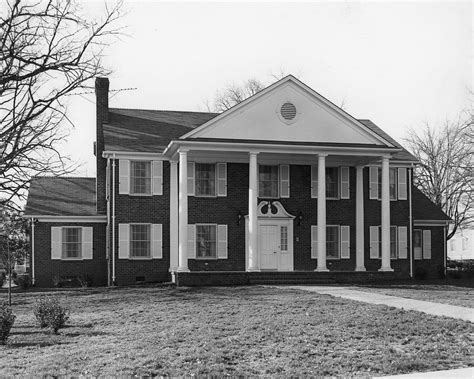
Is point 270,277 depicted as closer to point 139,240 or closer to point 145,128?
point 139,240

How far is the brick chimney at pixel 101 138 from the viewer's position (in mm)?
32062

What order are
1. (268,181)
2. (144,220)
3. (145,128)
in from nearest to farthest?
1. (144,220)
2. (268,181)
3. (145,128)

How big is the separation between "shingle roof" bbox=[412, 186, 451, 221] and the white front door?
850cm

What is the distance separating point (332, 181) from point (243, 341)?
66.7 feet

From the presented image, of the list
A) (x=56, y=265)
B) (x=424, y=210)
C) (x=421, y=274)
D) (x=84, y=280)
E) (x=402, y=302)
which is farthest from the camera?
(x=424, y=210)

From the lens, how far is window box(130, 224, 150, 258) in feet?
99.6

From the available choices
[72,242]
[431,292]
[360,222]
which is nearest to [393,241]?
[360,222]

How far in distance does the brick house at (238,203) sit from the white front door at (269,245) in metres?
0.05

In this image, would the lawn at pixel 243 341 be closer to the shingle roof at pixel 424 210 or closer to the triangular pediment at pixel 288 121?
the triangular pediment at pixel 288 121

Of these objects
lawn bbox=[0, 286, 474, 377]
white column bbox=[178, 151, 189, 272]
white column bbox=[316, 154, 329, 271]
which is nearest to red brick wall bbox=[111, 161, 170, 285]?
white column bbox=[178, 151, 189, 272]

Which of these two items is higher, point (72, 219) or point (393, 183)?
point (393, 183)

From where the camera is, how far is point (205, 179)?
30.7 metres

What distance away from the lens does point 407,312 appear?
52.7 ft

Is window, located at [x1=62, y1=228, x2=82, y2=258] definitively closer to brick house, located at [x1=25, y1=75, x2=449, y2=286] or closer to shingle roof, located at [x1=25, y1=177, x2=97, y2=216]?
brick house, located at [x1=25, y1=75, x2=449, y2=286]
